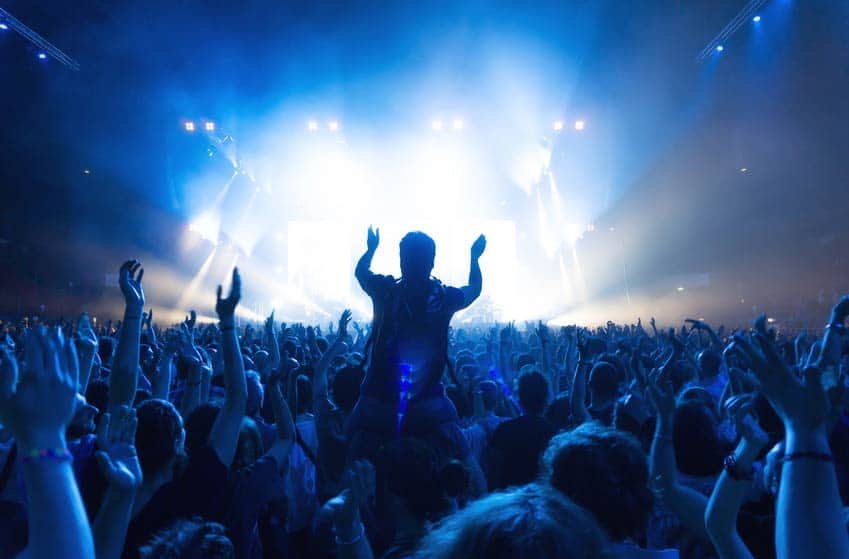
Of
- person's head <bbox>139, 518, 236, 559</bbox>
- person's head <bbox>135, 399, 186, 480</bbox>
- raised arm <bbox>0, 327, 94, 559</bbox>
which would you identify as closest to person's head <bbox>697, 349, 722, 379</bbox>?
person's head <bbox>135, 399, 186, 480</bbox>

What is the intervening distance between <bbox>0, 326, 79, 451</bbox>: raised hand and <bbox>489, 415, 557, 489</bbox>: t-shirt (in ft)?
8.79

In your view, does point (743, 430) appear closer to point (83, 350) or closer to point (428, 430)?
point (428, 430)

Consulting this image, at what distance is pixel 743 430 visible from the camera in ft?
6.31

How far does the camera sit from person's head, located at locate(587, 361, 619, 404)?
160 inches

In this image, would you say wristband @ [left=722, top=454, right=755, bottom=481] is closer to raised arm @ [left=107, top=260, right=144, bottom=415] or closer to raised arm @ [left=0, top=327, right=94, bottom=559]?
raised arm @ [left=0, top=327, right=94, bottom=559]

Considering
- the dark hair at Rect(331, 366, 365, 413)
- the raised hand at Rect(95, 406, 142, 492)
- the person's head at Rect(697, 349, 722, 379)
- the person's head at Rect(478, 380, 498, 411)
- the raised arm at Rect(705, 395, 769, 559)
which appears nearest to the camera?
the raised hand at Rect(95, 406, 142, 492)

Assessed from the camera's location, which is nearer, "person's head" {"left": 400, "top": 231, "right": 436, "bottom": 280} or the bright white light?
"person's head" {"left": 400, "top": 231, "right": 436, "bottom": 280}

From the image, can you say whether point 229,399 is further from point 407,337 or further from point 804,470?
point 804,470

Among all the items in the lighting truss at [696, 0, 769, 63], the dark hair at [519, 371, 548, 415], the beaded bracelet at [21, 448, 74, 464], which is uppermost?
the lighting truss at [696, 0, 769, 63]

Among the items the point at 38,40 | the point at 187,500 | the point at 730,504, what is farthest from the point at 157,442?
the point at 38,40

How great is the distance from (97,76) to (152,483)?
20.2 m

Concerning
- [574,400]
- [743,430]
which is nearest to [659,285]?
[574,400]

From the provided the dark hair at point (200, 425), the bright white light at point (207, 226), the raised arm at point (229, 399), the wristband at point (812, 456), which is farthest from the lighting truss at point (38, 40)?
the wristband at point (812, 456)

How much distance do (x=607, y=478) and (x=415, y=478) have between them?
2.44ft
